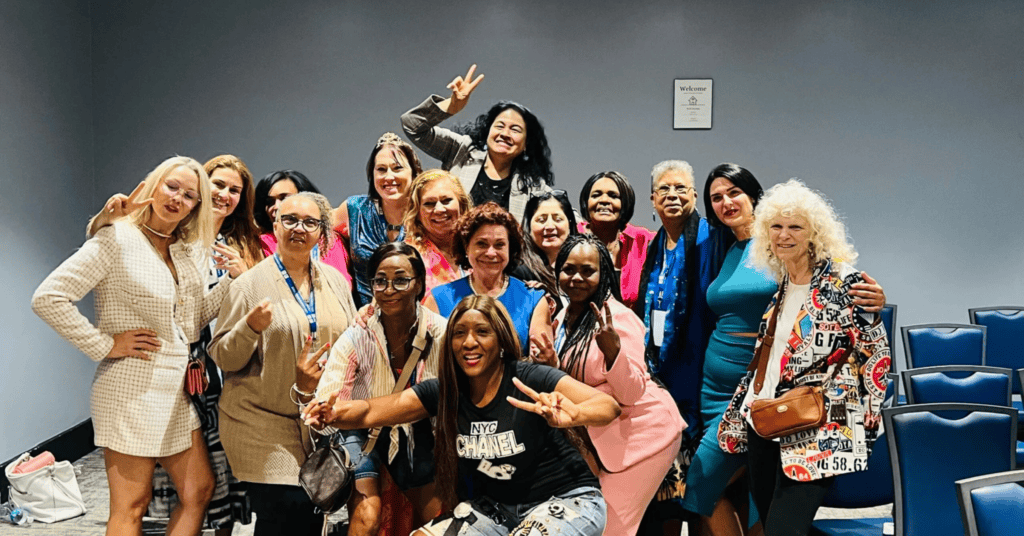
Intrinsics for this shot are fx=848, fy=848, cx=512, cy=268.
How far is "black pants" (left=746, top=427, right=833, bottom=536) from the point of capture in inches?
105

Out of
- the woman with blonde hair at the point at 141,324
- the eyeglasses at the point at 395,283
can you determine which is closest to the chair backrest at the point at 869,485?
the eyeglasses at the point at 395,283

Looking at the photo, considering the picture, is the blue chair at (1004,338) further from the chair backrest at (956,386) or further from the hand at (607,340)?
the hand at (607,340)

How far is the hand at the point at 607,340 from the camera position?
8.52ft

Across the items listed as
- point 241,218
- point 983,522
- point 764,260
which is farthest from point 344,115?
point 983,522

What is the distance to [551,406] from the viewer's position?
2.44 meters

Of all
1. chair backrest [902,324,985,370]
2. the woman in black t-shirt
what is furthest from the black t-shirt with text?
chair backrest [902,324,985,370]

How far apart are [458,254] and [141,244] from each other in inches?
41.4

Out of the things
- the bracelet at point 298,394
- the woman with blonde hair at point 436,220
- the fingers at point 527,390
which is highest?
the woman with blonde hair at point 436,220

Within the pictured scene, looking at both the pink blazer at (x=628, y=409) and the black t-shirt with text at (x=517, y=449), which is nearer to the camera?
the black t-shirt with text at (x=517, y=449)

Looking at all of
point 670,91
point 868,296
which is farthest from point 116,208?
point 670,91

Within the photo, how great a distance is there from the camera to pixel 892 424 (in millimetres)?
2645

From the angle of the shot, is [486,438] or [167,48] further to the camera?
[167,48]

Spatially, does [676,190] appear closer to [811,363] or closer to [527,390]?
[811,363]

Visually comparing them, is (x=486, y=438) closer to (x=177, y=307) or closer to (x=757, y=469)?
(x=757, y=469)
